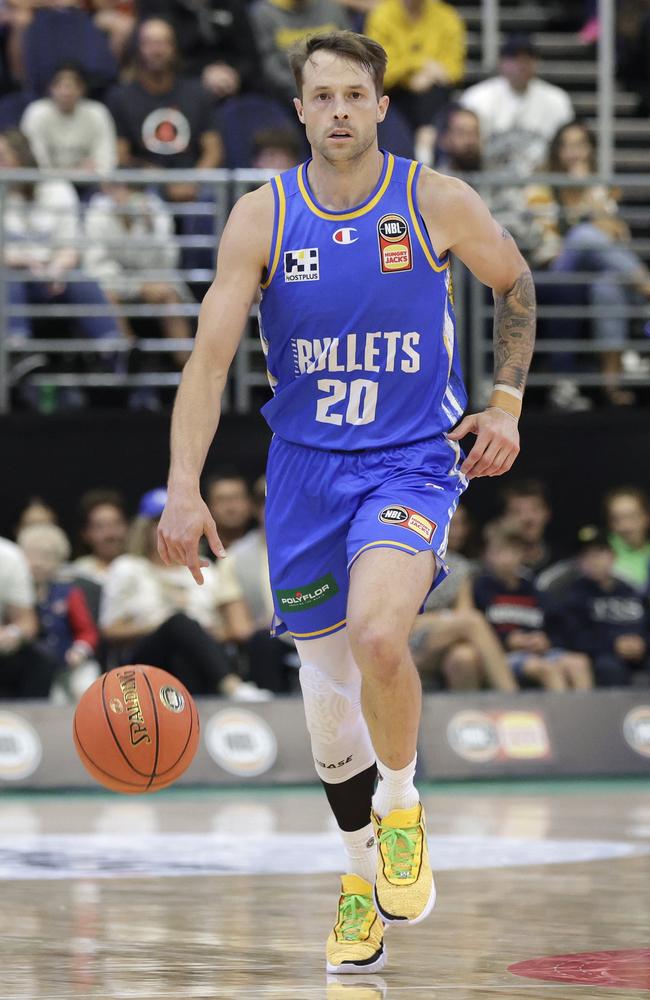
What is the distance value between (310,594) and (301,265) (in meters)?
0.99

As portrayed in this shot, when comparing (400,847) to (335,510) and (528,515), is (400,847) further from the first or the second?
(528,515)

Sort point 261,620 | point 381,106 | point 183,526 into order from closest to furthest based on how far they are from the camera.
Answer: point 183,526 → point 381,106 → point 261,620

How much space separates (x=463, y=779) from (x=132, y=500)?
3.56 metres

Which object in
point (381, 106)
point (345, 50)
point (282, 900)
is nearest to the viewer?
point (345, 50)

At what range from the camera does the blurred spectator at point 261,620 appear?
12.5m

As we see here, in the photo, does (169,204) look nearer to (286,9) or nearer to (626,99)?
(286,9)

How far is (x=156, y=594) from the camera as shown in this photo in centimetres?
1251

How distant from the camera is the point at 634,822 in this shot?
984 centimetres

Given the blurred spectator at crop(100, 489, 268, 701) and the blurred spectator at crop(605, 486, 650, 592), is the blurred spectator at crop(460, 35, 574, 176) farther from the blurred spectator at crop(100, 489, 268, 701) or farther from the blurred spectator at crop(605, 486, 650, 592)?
the blurred spectator at crop(100, 489, 268, 701)

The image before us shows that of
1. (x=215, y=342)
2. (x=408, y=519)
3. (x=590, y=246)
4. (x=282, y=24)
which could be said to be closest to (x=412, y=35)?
(x=282, y=24)

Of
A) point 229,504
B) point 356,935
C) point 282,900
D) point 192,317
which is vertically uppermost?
point 356,935

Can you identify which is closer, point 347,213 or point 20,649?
point 347,213

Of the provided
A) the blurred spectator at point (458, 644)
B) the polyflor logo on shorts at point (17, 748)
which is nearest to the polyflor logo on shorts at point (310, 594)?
the polyflor logo on shorts at point (17, 748)

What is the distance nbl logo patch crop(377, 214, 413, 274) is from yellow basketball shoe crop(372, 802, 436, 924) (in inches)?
64.3
